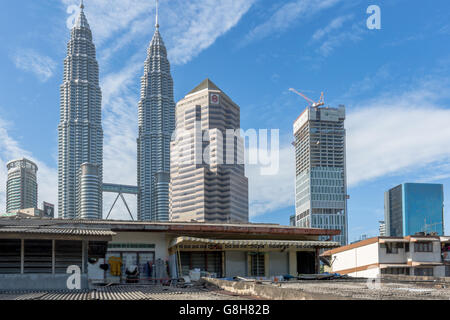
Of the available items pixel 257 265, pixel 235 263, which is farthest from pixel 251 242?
pixel 257 265

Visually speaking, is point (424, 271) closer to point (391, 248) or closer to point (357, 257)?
point (391, 248)

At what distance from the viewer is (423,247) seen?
2117 inches

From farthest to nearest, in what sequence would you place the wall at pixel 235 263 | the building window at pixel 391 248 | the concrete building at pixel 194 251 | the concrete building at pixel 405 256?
the building window at pixel 391 248 < the concrete building at pixel 405 256 < the wall at pixel 235 263 < the concrete building at pixel 194 251

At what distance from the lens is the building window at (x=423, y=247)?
53.3 meters

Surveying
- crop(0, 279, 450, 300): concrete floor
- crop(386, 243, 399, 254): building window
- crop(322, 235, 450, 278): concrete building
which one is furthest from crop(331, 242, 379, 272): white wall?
crop(0, 279, 450, 300): concrete floor

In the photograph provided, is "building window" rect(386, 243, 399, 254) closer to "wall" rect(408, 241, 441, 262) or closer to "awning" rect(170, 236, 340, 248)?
"wall" rect(408, 241, 441, 262)

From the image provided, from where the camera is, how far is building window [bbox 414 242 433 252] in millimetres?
53312

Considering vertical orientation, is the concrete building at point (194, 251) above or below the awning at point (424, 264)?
above

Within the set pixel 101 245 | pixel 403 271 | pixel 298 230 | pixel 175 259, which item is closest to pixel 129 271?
pixel 175 259

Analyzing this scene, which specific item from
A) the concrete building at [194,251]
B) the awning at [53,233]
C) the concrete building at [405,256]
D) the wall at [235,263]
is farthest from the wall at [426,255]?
the awning at [53,233]

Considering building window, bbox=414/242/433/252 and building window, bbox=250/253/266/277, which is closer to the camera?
building window, bbox=250/253/266/277

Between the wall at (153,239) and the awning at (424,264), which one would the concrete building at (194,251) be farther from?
the awning at (424,264)

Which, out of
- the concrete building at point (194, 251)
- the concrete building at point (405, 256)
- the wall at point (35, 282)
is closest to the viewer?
the wall at point (35, 282)
